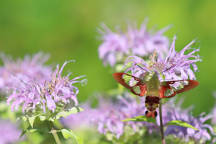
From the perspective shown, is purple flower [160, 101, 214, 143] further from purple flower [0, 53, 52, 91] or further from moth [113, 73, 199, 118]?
purple flower [0, 53, 52, 91]

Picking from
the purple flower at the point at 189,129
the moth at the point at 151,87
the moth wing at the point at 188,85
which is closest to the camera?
the moth wing at the point at 188,85

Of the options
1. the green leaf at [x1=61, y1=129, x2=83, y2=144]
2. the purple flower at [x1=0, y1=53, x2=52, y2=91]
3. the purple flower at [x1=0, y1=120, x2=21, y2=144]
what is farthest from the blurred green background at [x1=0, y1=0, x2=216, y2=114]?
the green leaf at [x1=61, y1=129, x2=83, y2=144]

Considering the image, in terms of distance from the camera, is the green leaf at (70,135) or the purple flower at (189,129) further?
the purple flower at (189,129)

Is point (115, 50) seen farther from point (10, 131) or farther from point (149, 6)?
point (149, 6)

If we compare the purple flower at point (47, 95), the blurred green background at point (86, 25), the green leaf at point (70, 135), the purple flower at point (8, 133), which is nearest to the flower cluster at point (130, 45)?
the purple flower at point (47, 95)

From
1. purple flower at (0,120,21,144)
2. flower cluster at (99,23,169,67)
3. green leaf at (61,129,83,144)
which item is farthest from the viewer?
purple flower at (0,120,21,144)

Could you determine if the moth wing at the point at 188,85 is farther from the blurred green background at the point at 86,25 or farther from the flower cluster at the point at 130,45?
the blurred green background at the point at 86,25
